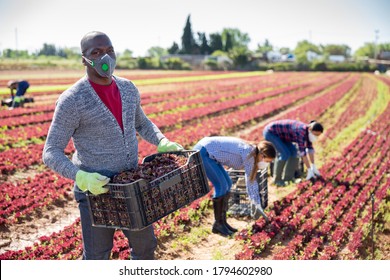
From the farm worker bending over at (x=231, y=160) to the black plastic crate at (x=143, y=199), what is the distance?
1.53 meters

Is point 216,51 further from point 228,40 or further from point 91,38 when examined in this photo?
point 91,38

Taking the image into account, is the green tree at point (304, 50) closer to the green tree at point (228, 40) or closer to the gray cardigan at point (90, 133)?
the green tree at point (228, 40)

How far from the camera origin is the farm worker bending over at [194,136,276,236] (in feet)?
15.6

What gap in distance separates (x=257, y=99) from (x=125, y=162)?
17.6 meters

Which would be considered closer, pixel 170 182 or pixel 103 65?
pixel 103 65

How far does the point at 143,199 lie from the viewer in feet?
9.61

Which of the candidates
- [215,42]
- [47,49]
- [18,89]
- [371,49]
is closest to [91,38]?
[18,89]

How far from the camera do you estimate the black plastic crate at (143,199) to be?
2.87m

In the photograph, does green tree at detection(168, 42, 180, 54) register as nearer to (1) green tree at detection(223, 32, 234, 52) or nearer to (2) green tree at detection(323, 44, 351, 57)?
(1) green tree at detection(223, 32, 234, 52)

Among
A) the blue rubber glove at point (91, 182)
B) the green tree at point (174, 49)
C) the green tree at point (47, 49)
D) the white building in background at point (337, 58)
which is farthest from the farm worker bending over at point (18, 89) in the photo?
the white building in background at point (337, 58)

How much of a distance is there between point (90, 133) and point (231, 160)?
217 cm

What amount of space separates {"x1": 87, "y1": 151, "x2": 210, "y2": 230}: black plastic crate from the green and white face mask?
0.68 m

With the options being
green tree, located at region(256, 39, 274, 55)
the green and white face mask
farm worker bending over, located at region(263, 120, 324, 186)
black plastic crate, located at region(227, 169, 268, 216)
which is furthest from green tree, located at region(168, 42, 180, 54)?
green tree, located at region(256, 39, 274, 55)
